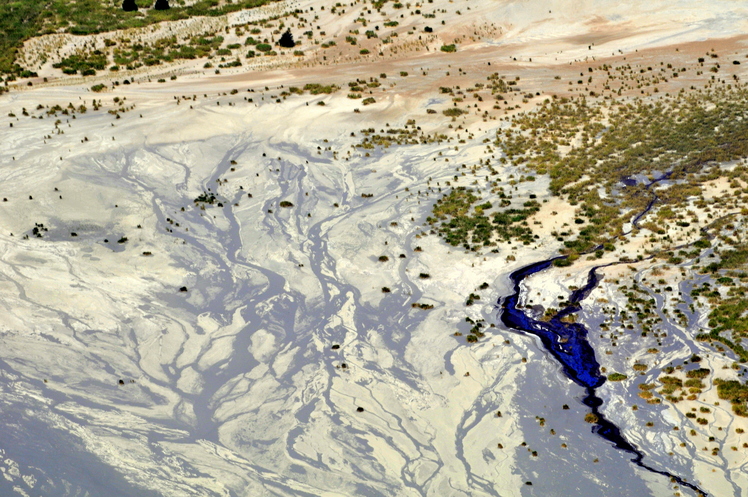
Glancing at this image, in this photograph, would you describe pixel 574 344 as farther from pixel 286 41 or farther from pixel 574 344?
pixel 286 41

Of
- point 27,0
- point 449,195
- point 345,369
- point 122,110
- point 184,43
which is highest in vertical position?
point 27,0

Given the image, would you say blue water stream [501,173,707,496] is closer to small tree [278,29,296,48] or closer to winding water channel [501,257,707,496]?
winding water channel [501,257,707,496]

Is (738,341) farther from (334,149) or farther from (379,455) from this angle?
(334,149)

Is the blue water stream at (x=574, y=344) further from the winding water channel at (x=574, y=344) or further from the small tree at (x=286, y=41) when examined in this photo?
the small tree at (x=286, y=41)

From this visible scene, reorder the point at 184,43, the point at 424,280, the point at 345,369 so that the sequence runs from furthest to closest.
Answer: the point at 184,43, the point at 424,280, the point at 345,369

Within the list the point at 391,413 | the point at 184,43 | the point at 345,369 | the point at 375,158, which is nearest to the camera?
the point at 391,413

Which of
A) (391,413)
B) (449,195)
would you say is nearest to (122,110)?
(449,195)

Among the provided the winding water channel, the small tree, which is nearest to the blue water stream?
the winding water channel

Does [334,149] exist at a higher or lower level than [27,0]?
lower

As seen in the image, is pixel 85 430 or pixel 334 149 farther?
pixel 334 149
